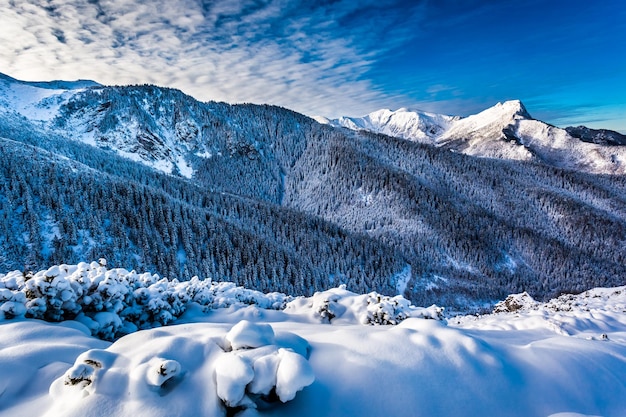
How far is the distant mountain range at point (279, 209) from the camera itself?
55281mm

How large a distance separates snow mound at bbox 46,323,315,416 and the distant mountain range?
5057 centimetres

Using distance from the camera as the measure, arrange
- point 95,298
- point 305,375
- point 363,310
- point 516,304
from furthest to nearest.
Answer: point 516,304 → point 363,310 → point 95,298 → point 305,375

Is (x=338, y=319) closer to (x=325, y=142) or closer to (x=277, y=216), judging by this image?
(x=277, y=216)

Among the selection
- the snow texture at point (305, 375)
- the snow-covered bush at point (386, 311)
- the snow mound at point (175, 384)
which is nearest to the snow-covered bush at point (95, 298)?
the snow texture at point (305, 375)

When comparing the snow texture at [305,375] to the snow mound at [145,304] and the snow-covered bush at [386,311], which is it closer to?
the snow mound at [145,304]

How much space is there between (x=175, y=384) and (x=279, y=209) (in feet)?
321

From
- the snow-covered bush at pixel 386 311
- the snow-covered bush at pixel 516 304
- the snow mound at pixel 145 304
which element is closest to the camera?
the snow mound at pixel 145 304

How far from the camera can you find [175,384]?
195 inches

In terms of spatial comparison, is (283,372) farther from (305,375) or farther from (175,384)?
(175,384)

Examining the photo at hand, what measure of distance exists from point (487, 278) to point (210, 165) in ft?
479

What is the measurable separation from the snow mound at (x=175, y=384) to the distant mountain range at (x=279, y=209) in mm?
50570

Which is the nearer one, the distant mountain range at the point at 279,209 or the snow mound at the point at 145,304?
the snow mound at the point at 145,304

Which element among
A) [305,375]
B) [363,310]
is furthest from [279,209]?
[305,375]

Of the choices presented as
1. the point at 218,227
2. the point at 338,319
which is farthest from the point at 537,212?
the point at 338,319
